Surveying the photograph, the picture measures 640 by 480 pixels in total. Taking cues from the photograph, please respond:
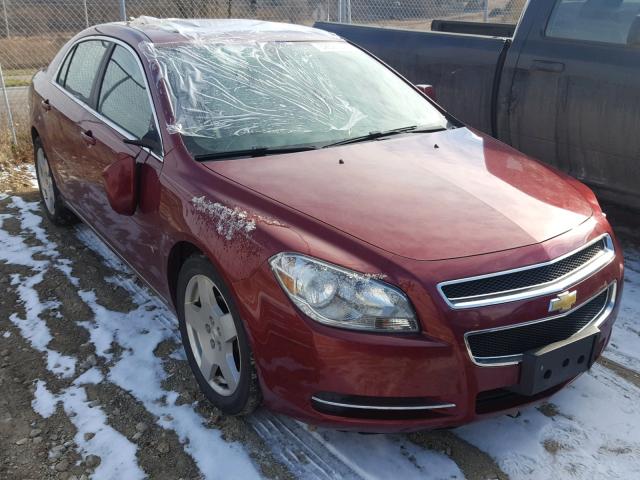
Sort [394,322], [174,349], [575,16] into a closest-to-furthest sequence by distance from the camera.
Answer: [394,322]
[174,349]
[575,16]

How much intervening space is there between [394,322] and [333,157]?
1105 mm

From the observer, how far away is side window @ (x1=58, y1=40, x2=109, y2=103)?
413 centimetres

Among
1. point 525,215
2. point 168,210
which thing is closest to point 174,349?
point 168,210

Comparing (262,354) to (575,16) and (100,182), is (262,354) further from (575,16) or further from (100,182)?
(575,16)

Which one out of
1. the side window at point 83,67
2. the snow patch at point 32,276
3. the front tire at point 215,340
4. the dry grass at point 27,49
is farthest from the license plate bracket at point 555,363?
the dry grass at point 27,49

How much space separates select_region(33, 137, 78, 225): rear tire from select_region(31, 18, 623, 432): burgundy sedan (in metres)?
1.09

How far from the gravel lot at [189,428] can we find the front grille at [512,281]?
753 mm

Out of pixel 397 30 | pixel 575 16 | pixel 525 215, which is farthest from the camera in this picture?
pixel 397 30

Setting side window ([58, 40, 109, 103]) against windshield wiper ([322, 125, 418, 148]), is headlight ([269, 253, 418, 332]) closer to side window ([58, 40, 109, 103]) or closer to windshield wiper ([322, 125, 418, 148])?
windshield wiper ([322, 125, 418, 148])

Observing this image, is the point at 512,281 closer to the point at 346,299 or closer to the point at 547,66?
the point at 346,299

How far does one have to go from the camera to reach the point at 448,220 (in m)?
2.55

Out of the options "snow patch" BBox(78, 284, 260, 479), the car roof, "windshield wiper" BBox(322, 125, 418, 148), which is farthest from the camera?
the car roof

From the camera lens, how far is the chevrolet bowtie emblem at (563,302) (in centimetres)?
238

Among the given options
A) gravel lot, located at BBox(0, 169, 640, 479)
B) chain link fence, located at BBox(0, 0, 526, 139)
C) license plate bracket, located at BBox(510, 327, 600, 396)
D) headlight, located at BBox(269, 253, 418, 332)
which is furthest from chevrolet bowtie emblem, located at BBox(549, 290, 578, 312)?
chain link fence, located at BBox(0, 0, 526, 139)
